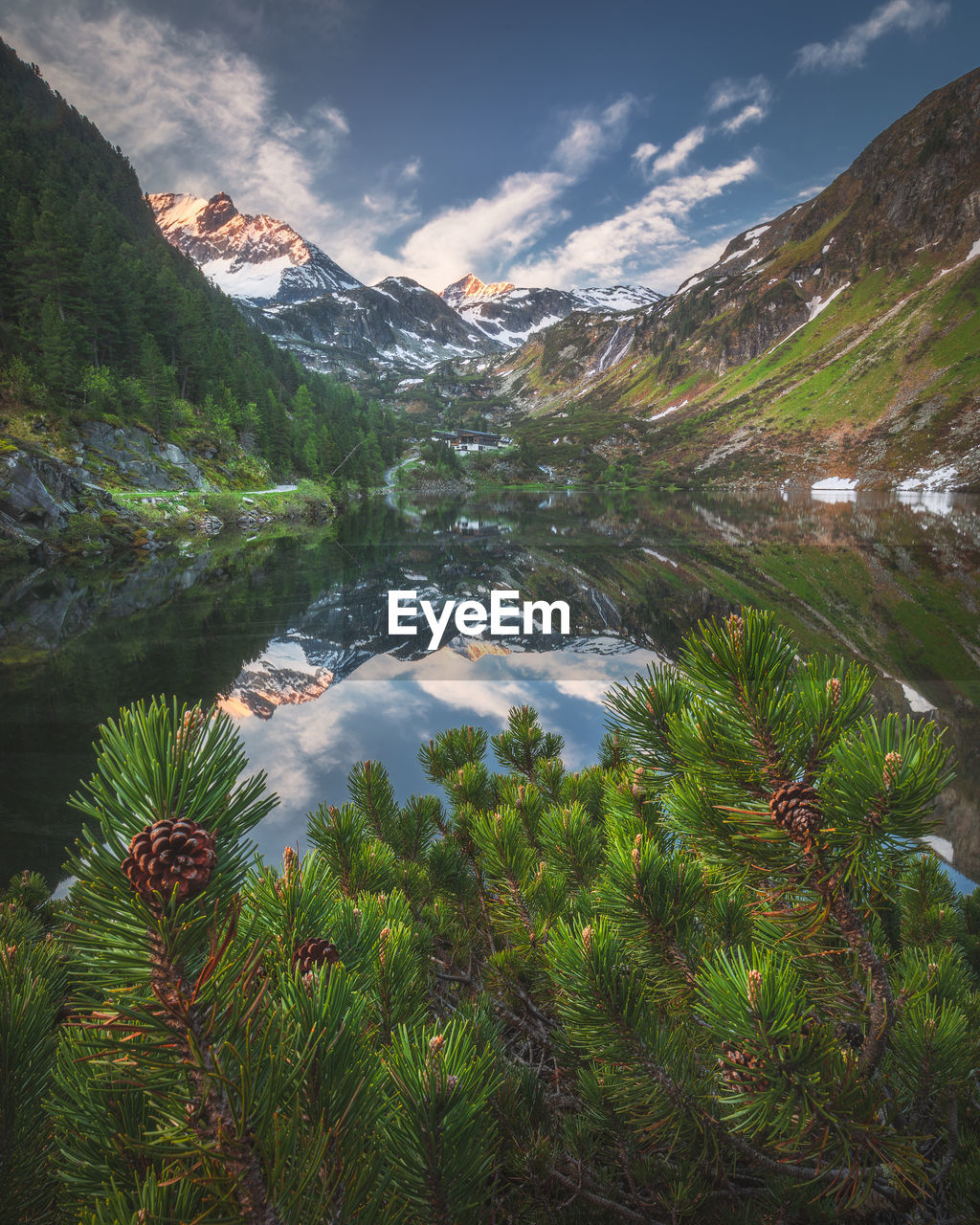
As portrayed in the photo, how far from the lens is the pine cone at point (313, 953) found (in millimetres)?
1271

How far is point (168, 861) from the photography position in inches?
34.0

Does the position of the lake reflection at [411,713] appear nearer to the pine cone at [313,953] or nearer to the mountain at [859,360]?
the pine cone at [313,953]

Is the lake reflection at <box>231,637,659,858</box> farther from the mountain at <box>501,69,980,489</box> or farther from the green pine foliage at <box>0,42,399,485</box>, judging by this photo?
the mountain at <box>501,69,980,489</box>

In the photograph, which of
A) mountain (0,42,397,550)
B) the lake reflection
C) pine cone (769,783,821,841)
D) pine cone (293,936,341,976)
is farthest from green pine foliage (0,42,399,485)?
pine cone (769,783,821,841)

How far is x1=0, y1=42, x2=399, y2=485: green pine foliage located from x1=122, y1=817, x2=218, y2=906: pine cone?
44128 mm

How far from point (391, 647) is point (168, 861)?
474 inches

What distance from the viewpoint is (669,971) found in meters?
1.86

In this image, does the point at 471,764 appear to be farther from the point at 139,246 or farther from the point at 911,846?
the point at 139,246

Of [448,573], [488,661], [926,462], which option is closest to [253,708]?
[488,661]

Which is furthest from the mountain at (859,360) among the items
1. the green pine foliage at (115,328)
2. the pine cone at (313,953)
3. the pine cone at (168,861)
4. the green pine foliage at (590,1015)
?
the pine cone at (168,861)

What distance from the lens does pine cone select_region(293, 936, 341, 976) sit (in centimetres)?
127

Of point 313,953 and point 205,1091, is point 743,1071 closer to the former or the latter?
point 313,953

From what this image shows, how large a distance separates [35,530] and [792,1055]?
32.3m

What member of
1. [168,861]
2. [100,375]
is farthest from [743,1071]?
[100,375]
